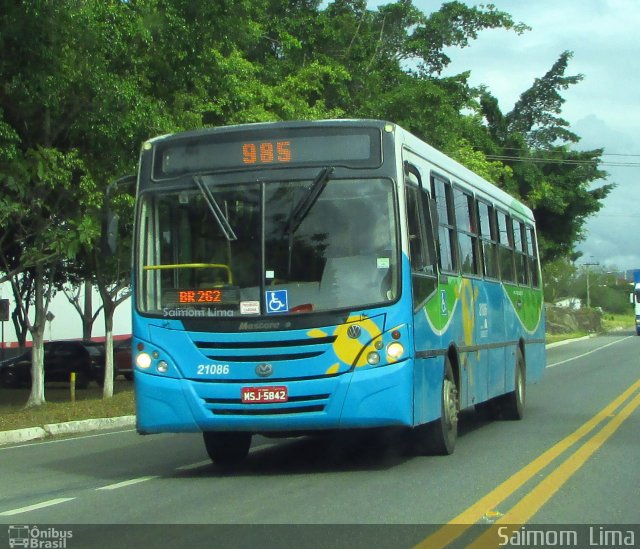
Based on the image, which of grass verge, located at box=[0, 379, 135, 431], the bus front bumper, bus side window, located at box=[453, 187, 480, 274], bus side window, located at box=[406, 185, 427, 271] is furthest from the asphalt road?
grass verge, located at box=[0, 379, 135, 431]

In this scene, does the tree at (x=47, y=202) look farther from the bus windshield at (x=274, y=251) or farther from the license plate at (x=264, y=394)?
the license plate at (x=264, y=394)

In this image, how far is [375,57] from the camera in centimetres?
3198

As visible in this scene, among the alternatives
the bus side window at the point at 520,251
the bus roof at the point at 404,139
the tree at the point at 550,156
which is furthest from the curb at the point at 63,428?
the tree at the point at 550,156

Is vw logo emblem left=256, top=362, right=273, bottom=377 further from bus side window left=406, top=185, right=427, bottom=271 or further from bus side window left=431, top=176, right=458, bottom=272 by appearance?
bus side window left=431, top=176, right=458, bottom=272

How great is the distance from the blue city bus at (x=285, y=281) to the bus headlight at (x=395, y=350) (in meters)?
0.01

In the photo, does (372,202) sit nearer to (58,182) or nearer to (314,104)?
(58,182)

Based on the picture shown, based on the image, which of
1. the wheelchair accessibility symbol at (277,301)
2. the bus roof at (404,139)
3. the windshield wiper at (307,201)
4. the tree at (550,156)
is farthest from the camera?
the tree at (550,156)

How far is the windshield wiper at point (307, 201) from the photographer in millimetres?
10062

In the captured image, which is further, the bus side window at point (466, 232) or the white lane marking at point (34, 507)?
the bus side window at point (466, 232)

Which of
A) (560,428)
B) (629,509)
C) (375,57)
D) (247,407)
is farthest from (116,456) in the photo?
(375,57)

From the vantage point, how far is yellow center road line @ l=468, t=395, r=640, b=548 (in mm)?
7336

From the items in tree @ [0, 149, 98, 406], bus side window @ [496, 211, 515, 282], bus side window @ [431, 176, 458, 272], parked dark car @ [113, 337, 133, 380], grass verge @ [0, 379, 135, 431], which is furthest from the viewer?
parked dark car @ [113, 337, 133, 380]

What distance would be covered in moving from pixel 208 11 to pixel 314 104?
36.5ft

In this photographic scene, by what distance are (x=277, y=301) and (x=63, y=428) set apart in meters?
8.74
